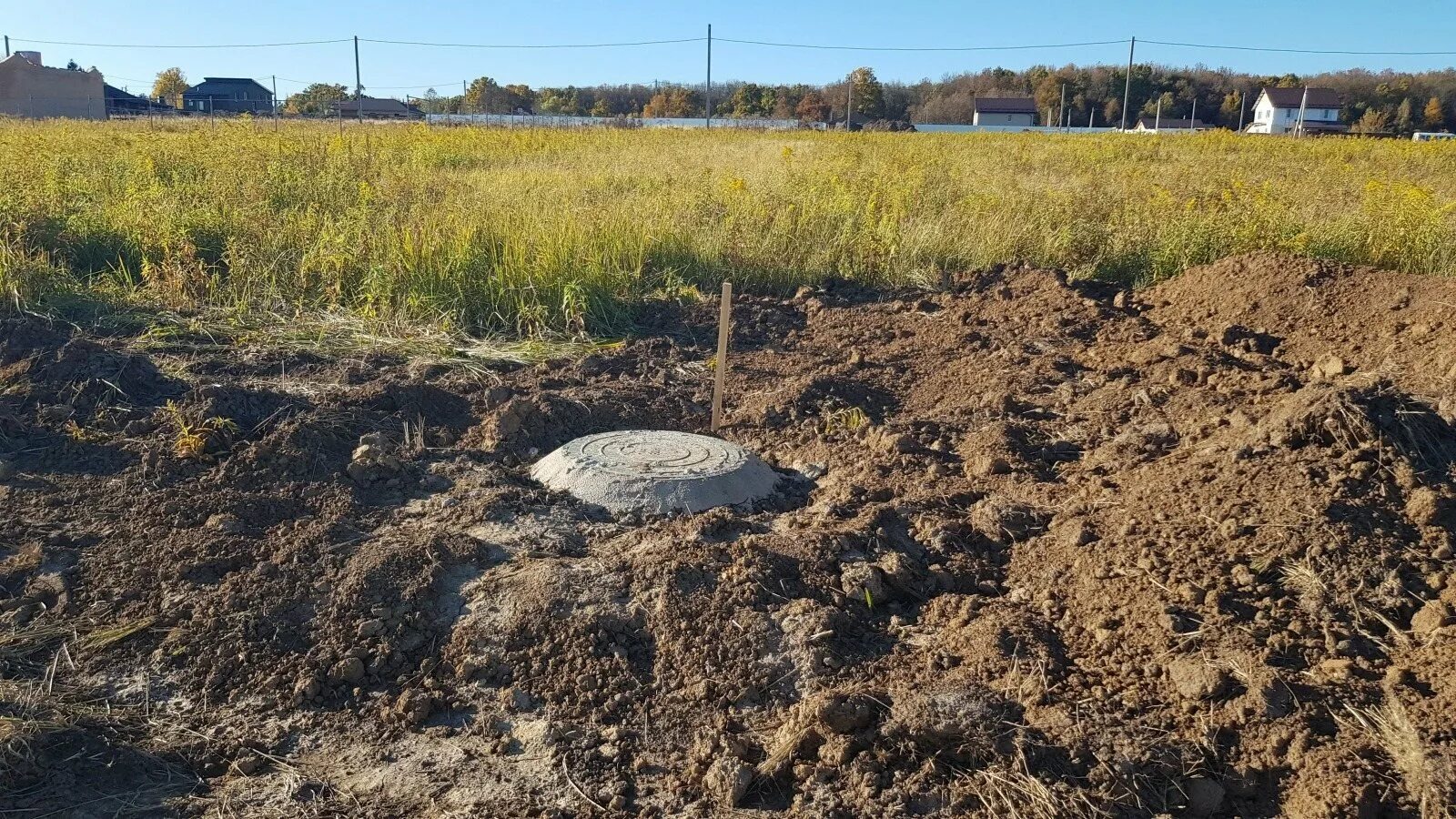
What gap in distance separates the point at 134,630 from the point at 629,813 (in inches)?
66.6

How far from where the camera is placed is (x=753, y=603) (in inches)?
120

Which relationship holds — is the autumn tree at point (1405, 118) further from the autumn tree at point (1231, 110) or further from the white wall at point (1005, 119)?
the white wall at point (1005, 119)

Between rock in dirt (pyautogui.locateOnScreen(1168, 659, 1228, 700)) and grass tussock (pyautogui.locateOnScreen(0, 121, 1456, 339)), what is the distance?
428 centimetres

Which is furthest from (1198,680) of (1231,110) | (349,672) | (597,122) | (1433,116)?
(1231,110)

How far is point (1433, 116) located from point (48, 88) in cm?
5538

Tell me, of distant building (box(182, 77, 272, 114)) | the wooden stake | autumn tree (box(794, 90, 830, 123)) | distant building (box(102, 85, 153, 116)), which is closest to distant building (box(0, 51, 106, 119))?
distant building (box(102, 85, 153, 116))

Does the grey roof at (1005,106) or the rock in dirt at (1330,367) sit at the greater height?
the grey roof at (1005,106)

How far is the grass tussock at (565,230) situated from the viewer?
21.2 ft

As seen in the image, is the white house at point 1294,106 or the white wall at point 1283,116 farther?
the white house at point 1294,106

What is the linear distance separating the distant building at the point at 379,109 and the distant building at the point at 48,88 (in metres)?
8.72

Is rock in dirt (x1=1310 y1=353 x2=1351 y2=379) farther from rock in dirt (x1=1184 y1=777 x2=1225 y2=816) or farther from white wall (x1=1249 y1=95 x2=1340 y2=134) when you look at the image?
white wall (x1=1249 y1=95 x2=1340 y2=134)

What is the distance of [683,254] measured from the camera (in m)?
7.42

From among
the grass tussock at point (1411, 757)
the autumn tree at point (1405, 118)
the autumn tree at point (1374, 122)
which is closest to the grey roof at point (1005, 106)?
the autumn tree at point (1374, 122)

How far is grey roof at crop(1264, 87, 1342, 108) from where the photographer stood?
4788 cm
